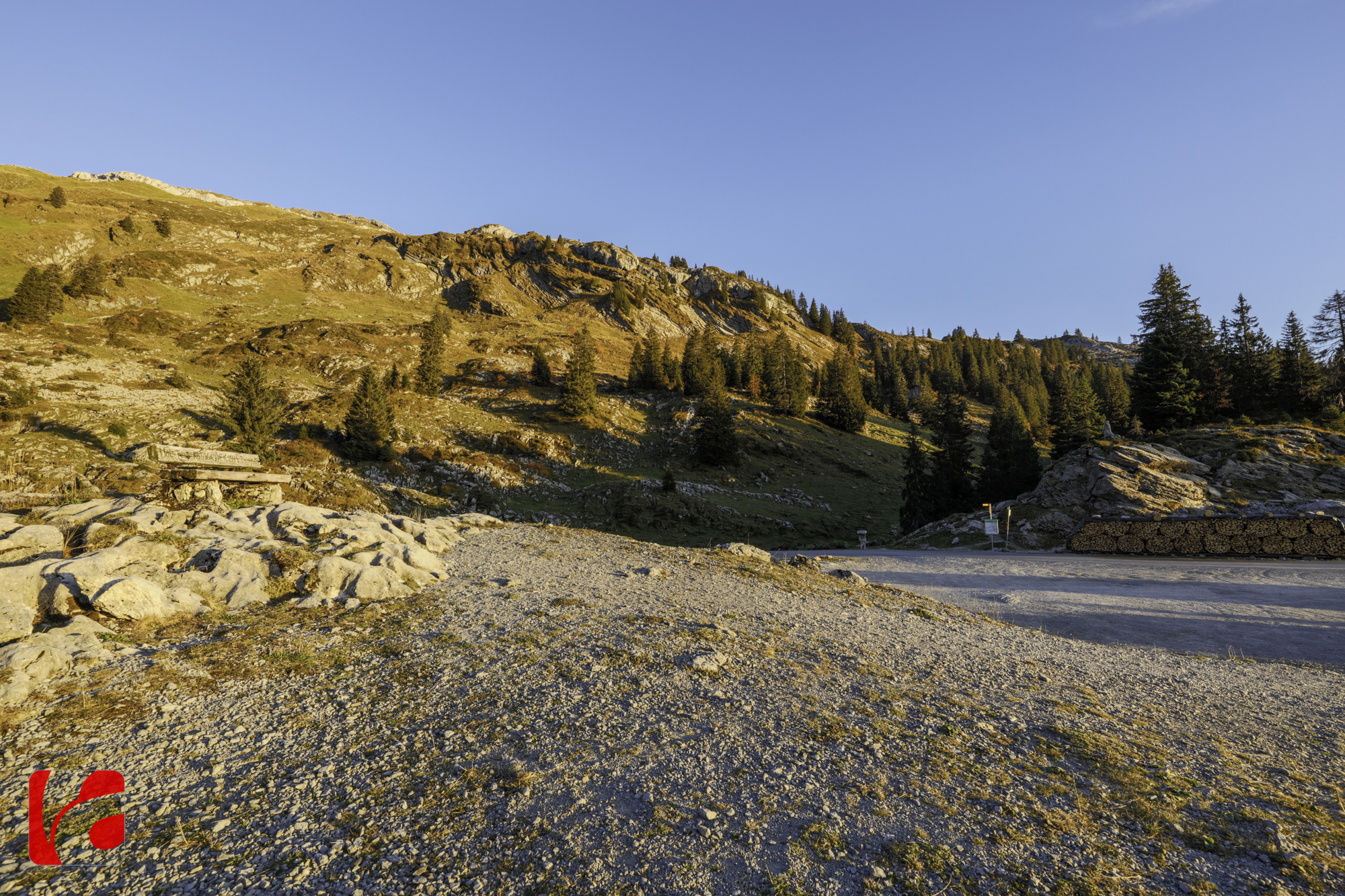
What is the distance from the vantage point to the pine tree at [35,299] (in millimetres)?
59469

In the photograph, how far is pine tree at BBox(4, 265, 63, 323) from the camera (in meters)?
59.5

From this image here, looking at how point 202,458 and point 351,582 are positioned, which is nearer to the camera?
point 351,582

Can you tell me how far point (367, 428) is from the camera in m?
45.8

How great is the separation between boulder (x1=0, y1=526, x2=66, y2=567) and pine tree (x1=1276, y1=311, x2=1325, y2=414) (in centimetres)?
6610

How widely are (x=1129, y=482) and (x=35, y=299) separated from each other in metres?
110

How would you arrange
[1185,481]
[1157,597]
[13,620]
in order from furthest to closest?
1. [1185,481]
2. [1157,597]
3. [13,620]

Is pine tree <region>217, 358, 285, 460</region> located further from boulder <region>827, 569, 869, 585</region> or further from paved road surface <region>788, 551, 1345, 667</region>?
paved road surface <region>788, 551, 1345, 667</region>

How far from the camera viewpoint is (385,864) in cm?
454

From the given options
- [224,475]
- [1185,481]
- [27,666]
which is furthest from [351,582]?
[1185,481]

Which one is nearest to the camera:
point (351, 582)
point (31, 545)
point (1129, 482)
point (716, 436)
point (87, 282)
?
point (31, 545)

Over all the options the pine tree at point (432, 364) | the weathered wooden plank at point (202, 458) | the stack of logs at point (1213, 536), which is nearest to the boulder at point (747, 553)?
the stack of logs at point (1213, 536)

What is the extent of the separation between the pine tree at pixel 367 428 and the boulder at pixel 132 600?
3870 centimetres

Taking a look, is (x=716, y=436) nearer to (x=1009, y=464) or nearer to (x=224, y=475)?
(x=1009, y=464)

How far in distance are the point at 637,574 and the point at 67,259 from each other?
430 ft
